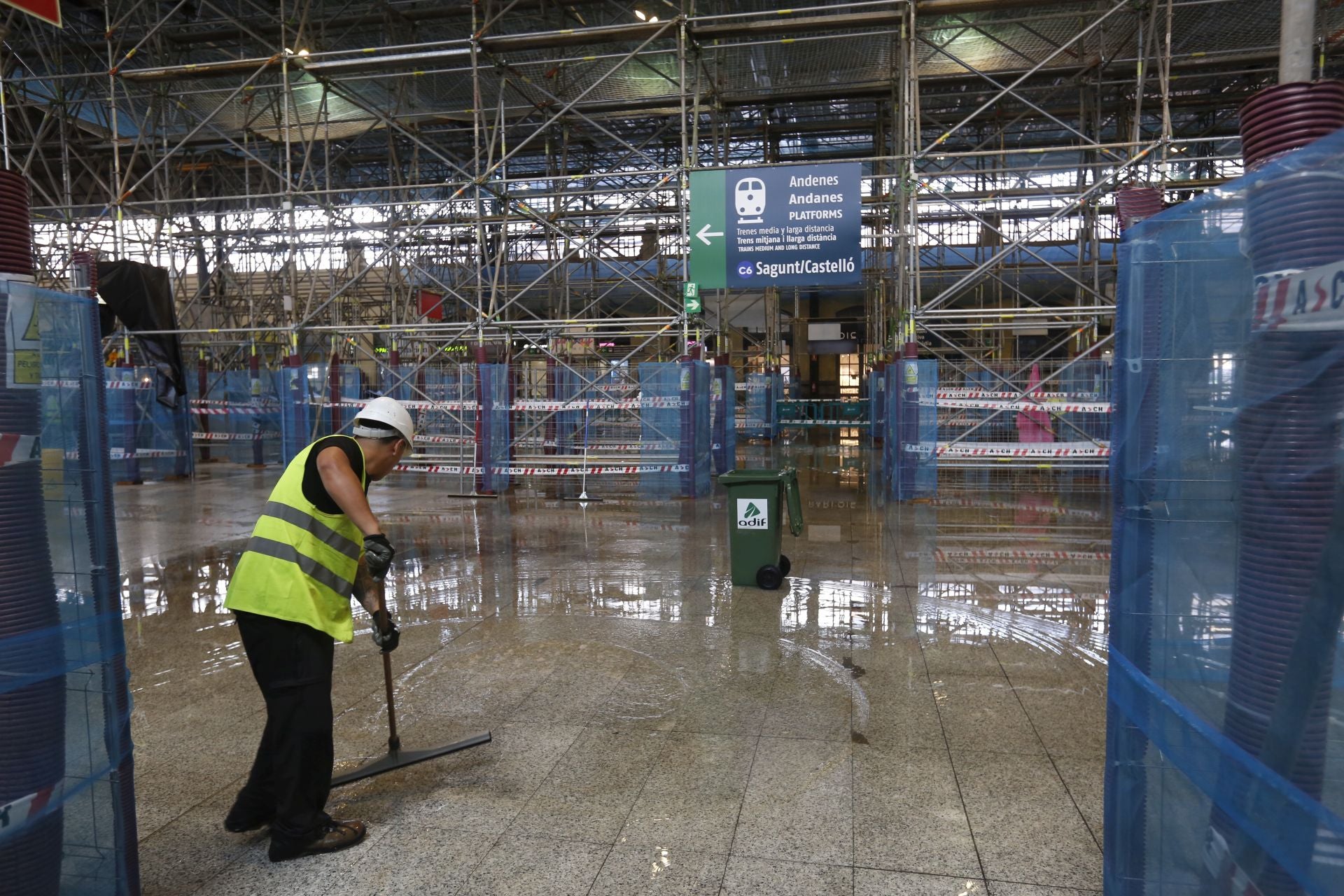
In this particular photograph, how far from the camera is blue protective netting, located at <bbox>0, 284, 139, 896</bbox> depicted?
2.54m

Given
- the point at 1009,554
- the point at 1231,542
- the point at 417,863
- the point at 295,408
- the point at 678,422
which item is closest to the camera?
the point at 1231,542

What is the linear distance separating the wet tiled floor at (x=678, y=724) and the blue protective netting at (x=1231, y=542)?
1075 mm

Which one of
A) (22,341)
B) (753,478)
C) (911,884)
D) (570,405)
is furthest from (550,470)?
(22,341)

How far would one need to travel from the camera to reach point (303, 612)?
140 inches

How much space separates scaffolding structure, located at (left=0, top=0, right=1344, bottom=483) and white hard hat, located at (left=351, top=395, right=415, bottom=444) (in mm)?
9416

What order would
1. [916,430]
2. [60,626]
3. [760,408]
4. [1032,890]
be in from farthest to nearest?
[760,408]
[916,430]
[1032,890]
[60,626]

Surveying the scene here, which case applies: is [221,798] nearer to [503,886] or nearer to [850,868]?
[503,886]

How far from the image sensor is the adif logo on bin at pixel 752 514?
25.9ft

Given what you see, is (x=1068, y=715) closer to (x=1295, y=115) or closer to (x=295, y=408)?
(x=1295, y=115)

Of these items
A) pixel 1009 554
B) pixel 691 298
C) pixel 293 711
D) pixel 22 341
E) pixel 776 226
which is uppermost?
pixel 776 226

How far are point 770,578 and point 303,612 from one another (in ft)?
16.6

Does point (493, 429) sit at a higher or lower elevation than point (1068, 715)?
higher

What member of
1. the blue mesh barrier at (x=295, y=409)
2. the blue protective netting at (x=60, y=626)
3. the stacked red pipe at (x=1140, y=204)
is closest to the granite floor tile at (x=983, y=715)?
the stacked red pipe at (x=1140, y=204)

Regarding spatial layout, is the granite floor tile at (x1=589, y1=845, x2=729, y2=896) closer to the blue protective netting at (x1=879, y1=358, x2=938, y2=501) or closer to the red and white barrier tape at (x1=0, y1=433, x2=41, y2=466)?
the red and white barrier tape at (x1=0, y1=433, x2=41, y2=466)
